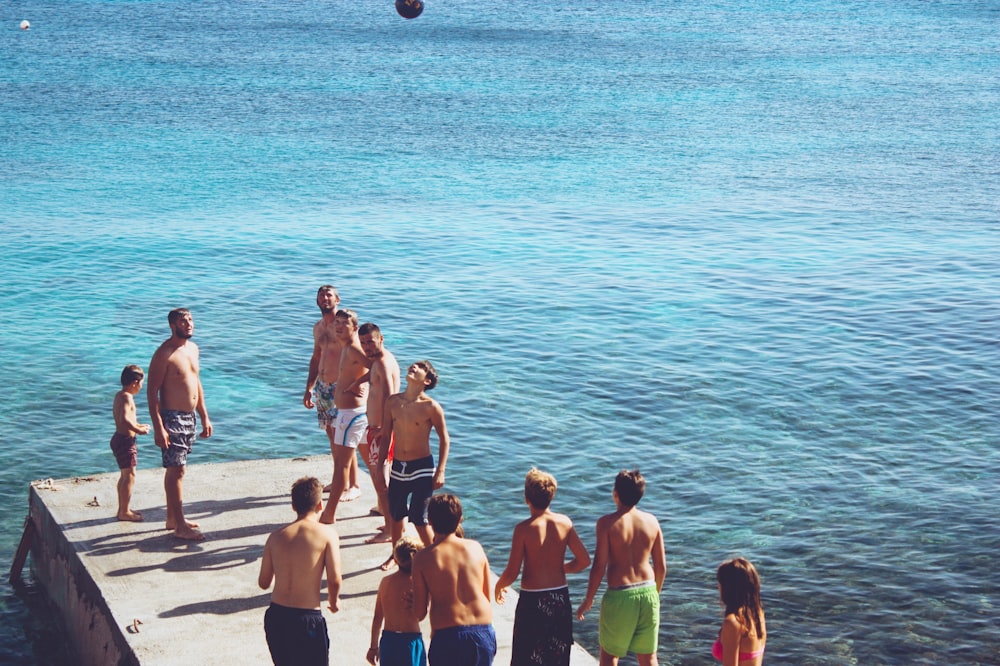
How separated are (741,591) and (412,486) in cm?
399

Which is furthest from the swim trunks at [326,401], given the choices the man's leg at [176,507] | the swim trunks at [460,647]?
the swim trunks at [460,647]

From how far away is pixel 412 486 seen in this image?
35.5 ft

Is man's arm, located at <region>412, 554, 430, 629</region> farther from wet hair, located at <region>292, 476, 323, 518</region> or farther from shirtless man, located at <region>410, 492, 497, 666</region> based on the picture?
wet hair, located at <region>292, 476, 323, 518</region>

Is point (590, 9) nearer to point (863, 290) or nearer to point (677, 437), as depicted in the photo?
point (863, 290)

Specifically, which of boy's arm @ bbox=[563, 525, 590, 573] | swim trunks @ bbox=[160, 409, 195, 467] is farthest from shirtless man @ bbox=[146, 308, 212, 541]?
boy's arm @ bbox=[563, 525, 590, 573]

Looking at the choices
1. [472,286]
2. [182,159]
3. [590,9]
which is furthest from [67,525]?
[590,9]

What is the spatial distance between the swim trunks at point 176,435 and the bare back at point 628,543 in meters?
4.58

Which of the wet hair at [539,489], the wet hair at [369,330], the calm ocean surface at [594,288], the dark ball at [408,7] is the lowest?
the calm ocean surface at [594,288]

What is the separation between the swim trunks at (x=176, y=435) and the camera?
1134 cm

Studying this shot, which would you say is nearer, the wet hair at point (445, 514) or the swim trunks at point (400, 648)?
the wet hair at point (445, 514)

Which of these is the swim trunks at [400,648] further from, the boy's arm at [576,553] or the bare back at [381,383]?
the bare back at [381,383]

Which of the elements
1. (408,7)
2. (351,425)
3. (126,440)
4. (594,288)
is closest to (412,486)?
(351,425)

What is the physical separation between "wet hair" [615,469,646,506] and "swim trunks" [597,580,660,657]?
0.63 metres

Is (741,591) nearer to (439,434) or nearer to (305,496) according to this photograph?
(305,496)
